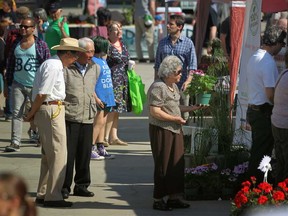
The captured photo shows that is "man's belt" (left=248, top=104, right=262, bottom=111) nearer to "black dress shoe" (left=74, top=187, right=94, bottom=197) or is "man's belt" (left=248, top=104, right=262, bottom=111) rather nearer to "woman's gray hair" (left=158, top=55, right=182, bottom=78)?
"woman's gray hair" (left=158, top=55, right=182, bottom=78)

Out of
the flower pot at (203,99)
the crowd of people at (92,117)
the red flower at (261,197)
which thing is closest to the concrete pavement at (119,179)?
the crowd of people at (92,117)

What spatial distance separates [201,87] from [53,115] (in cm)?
288

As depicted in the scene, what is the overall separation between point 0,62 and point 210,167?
6442 mm

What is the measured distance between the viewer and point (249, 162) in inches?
388

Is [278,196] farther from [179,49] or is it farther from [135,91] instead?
[135,91]

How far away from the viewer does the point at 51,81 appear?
9500 millimetres

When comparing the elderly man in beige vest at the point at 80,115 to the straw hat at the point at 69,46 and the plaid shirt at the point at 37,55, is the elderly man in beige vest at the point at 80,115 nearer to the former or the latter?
the straw hat at the point at 69,46

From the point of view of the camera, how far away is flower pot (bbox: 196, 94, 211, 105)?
11.9 m

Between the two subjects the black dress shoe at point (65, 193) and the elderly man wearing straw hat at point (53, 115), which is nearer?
the elderly man wearing straw hat at point (53, 115)

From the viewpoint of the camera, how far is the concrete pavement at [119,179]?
32.0ft

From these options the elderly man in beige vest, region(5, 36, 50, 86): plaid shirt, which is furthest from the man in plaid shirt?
the elderly man in beige vest

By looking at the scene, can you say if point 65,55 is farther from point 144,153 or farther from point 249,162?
point 144,153

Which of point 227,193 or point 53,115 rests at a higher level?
point 53,115

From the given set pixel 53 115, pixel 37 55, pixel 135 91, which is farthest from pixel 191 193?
pixel 135 91
